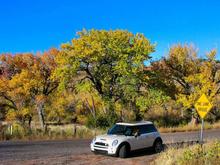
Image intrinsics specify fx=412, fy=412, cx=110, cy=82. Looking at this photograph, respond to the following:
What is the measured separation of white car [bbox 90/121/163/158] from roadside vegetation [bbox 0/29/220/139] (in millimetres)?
11429

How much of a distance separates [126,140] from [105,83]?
23043 mm

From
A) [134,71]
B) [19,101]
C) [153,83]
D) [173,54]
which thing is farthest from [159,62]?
[19,101]

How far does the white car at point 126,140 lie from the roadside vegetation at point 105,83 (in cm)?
1143

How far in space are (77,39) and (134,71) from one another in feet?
23.8

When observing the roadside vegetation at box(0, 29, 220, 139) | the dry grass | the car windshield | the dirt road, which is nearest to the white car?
the car windshield

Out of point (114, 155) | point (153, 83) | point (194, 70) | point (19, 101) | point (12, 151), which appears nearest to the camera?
point (114, 155)

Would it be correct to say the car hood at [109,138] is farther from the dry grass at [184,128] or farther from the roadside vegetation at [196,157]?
the dry grass at [184,128]

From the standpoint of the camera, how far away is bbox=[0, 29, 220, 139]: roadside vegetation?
142 ft

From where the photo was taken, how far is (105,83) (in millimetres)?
44562

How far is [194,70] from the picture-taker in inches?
1999

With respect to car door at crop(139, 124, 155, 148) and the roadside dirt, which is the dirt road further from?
car door at crop(139, 124, 155, 148)

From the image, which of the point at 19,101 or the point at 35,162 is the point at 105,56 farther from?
the point at 35,162

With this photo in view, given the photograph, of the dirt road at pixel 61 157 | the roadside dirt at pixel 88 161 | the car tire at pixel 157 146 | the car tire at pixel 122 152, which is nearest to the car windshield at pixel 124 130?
the car tire at pixel 122 152

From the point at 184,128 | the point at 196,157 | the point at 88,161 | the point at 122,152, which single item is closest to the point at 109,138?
the point at 122,152
